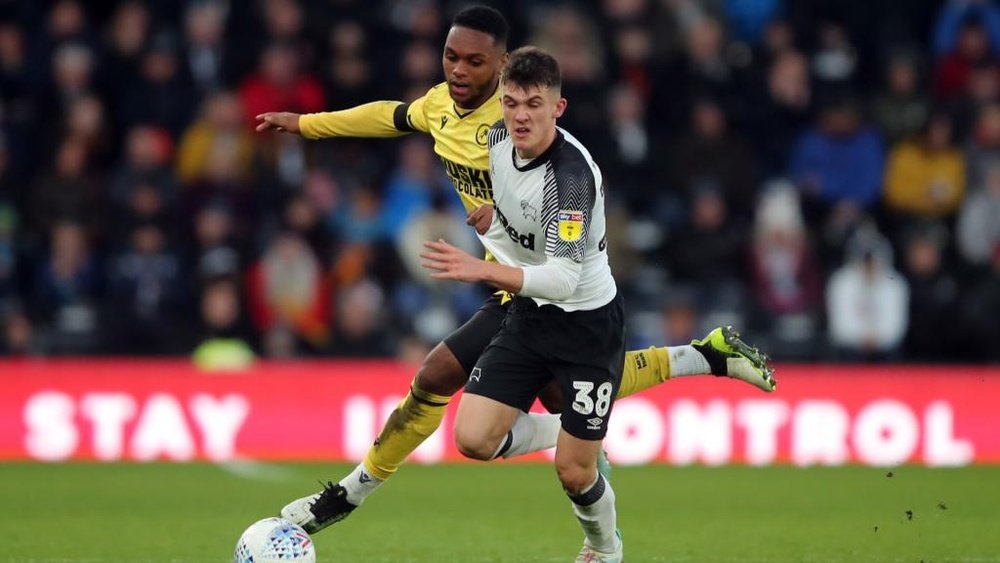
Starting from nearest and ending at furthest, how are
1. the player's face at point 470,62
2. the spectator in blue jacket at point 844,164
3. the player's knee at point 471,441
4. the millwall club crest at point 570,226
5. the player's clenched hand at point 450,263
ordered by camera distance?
1. the player's clenched hand at point 450,263
2. the millwall club crest at point 570,226
3. the player's knee at point 471,441
4. the player's face at point 470,62
5. the spectator in blue jacket at point 844,164

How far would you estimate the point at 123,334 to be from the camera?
13.8 m

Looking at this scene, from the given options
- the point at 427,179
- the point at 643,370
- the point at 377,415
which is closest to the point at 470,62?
the point at 643,370

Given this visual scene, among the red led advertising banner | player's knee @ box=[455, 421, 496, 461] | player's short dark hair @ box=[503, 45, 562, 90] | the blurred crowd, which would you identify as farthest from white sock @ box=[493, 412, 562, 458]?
the blurred crowd

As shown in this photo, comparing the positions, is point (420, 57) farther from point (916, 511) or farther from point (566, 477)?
point (566, 477)

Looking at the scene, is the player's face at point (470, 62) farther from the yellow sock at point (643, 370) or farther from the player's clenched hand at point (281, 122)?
the yellow sock at point (643, 370)

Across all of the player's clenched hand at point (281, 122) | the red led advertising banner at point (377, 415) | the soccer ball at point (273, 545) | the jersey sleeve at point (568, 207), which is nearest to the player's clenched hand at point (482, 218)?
the jersey sleeve at point (568, 207)

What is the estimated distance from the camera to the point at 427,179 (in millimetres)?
14383

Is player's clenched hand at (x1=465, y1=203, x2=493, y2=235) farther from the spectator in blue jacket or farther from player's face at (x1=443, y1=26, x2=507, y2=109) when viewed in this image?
the spectator in blue jacket

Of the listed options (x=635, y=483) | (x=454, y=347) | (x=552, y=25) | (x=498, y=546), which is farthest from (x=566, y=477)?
(x=552, y=25)

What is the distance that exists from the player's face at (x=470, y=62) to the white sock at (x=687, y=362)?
1.52 metres

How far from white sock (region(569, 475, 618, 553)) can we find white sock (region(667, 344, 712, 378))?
2.45 ft

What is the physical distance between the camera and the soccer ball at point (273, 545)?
23.5ft

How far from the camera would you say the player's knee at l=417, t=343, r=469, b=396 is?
782 centimetres

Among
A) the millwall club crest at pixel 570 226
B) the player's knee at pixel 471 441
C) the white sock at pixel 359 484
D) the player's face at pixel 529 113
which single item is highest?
the player's face at pixel 529 113
